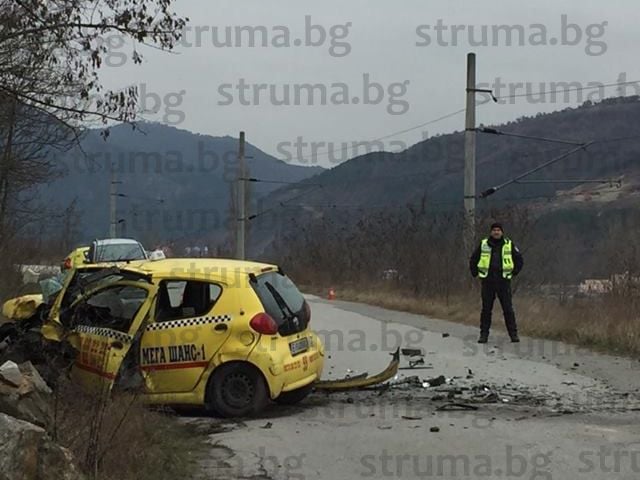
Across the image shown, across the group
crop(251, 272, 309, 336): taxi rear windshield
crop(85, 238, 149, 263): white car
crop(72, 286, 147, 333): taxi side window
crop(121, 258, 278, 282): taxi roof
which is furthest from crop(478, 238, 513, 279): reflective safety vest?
crop(85, 238, 149, 263): white car

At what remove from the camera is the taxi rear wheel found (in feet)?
30.4

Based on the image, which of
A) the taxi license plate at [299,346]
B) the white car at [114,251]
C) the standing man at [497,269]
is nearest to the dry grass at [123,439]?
the taxi license plate at [299,346]

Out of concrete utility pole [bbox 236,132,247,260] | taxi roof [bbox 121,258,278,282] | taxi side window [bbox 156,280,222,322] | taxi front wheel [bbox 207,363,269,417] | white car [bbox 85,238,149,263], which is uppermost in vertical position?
concrete utility pole [bbox 236,132,247,260]

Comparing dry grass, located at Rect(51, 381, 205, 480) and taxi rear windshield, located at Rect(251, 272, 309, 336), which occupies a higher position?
taxi rear windshield, located at Rect(251, 272, 309, 336)

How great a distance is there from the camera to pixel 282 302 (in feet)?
30.5

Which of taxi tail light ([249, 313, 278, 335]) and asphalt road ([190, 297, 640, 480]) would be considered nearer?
asphalt road ([190, 297, 640, 480])

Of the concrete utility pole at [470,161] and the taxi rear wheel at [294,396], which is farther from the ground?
the concrete utility pole at [470,161]

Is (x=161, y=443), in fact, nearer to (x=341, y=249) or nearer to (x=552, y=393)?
(x=552, y=393)

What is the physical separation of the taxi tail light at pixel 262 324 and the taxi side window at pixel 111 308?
1127mm

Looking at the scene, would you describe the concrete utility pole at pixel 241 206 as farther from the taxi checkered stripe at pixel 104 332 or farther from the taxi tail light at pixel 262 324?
the taxi tail light at pixel 262 324

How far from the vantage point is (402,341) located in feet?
49.6

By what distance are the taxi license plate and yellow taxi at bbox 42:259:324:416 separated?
0.02m

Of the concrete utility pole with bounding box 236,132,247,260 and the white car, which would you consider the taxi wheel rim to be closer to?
the white car

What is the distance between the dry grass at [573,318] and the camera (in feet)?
44.3
